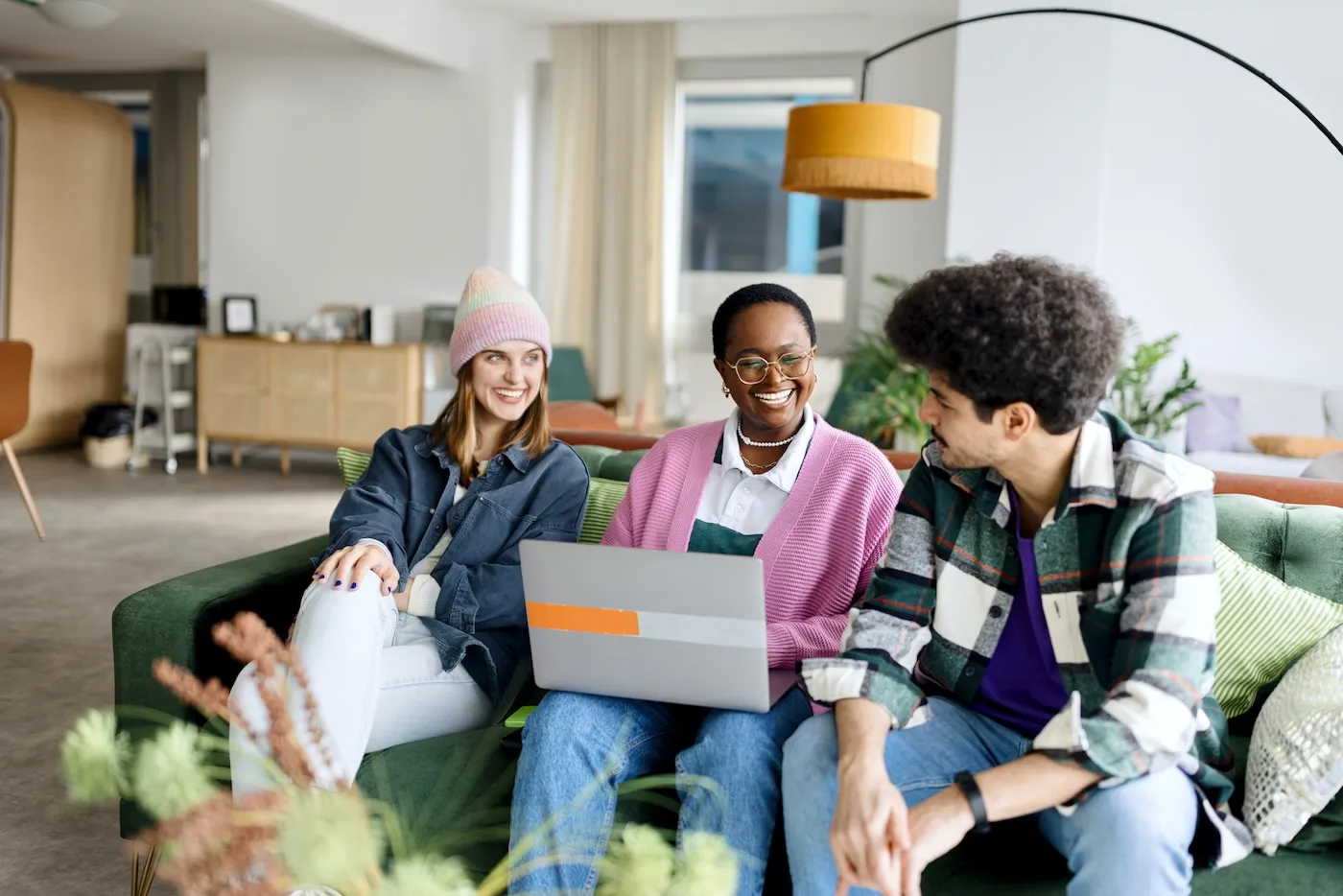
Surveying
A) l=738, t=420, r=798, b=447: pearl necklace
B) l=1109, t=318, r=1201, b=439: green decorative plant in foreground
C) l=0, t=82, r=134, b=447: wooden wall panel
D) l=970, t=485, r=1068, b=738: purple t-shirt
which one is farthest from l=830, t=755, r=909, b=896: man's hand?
l=0, t=82, r=134, b=447: wooden wall panel

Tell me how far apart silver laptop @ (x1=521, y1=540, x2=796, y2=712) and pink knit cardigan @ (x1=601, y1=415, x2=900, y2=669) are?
0.26 meters

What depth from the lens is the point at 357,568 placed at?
1.97 metres

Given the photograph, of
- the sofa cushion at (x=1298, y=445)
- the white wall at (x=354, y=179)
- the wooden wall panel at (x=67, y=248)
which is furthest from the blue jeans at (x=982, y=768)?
the wooden wall panel at (x=67, y=248)

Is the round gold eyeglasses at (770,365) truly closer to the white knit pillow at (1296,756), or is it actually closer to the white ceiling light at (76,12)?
the white knit pillow at (1296,756)

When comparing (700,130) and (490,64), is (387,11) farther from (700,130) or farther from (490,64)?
(700,130)

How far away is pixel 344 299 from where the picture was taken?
7.62m

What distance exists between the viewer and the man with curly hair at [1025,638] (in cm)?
137

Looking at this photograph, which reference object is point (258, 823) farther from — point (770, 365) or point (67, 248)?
point (67, 248)

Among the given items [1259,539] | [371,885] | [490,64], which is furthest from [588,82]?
[371,885]

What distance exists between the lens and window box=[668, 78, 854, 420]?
282 inches

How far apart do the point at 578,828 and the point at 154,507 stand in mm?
5052

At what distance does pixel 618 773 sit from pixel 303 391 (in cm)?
583

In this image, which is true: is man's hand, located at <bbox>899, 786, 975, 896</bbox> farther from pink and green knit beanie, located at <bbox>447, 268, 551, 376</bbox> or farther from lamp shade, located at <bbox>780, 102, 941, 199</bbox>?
lamp shade, located at <bbox>780, 102, 941, 199</bbox>

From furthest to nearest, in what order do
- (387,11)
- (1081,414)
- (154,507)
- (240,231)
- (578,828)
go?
(240,231) < (387,11) < (154,507) < (578,828) < (1081,414)
